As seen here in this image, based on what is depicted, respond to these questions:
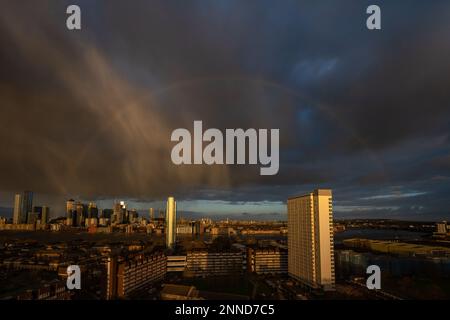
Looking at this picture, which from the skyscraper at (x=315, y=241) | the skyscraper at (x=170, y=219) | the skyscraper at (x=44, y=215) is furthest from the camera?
the skyscraper at (x=44, y=215)

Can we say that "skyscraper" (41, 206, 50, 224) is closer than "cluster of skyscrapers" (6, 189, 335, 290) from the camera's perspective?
No

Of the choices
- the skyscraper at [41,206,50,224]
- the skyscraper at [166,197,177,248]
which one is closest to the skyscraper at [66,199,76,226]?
the skyscraper at [41,206,50,224]

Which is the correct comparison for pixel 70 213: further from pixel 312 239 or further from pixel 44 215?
pixel 312 239

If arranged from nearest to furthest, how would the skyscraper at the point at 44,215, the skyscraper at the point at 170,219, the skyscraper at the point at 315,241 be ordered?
the skyscraper at the point at 315,241
the skyscraper at the point at 170,219
the skyscraper at the point at 44,215

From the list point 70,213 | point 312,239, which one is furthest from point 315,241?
point 70,213

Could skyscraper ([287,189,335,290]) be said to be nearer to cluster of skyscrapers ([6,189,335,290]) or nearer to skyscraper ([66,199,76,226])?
cluster of skyscrapers ([6,189,335,290])

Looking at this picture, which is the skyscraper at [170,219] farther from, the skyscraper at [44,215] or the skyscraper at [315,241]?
the skyscraper at [44,215]

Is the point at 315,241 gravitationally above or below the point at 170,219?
below

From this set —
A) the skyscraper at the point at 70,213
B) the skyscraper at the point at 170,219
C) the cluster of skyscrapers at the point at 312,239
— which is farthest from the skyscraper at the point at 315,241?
the skyscraper at the point at 70,213

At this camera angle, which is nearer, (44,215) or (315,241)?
(315,241)
